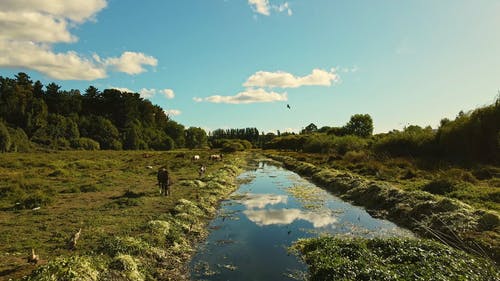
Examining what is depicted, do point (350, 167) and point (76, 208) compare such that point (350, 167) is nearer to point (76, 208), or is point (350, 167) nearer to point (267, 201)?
point (267, 201)

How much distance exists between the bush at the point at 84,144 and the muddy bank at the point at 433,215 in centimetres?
9005

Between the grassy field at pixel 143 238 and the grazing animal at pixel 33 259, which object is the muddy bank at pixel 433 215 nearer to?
the grassy field at pixel 143 238

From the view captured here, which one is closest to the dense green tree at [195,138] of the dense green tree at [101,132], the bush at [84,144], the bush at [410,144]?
the dense green tree at [101,132]

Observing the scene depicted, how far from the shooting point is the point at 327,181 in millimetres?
38375

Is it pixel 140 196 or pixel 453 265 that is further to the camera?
pixel 140 196

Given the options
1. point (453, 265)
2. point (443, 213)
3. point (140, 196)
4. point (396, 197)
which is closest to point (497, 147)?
point (396, 197)

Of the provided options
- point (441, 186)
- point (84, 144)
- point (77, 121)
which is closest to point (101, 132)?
point (77, 121)

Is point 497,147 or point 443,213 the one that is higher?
point 497,147

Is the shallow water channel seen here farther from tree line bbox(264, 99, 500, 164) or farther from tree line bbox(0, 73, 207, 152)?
tree line bbox(0, 73, 207, 152)

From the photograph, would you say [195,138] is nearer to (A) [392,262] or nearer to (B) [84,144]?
(B) [84,144]

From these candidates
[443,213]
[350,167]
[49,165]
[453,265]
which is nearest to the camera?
[453,265]

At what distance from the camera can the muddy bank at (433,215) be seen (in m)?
14.7

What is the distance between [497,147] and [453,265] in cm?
3288

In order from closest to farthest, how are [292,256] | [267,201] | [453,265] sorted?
1. [453,265]
2. [292,256]
3. [267,201]
